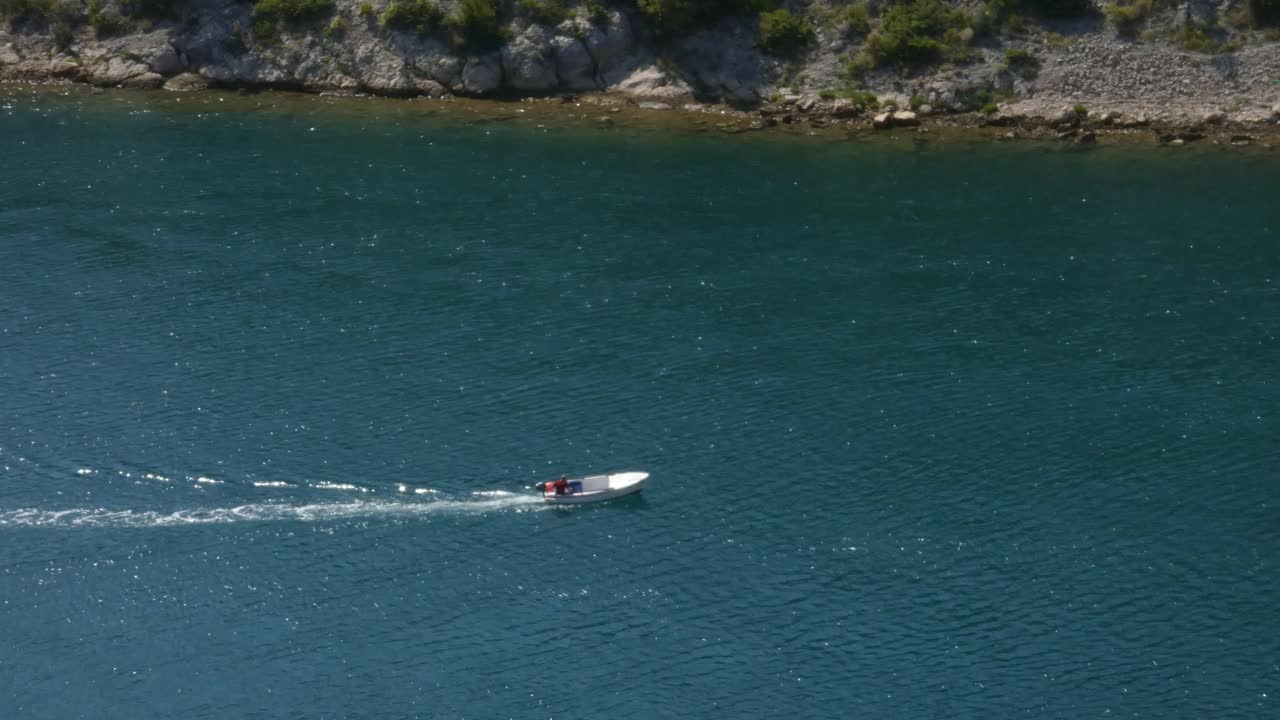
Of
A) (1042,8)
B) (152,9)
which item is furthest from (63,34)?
(1042,8)

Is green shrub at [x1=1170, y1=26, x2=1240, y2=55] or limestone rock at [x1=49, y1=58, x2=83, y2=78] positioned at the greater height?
green shrub at [x1=1170, y1=26, x2=1240, y2=55]

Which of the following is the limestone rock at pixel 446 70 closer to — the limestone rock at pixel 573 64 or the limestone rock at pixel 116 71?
the limestone rock at pixel 573 64

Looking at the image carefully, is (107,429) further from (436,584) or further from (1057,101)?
(1057,101)

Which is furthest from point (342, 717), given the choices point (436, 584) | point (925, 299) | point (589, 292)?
point (925, 299)

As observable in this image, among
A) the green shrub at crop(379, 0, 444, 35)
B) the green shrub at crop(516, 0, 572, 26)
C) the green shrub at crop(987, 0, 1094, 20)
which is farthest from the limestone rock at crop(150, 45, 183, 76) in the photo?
the green shrub at crop(987, 0, 1094, 20)

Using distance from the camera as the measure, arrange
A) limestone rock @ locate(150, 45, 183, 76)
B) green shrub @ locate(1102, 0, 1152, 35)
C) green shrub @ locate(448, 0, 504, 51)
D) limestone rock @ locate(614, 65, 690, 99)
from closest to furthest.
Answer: green shrub @ locate(1102, 0, 1152, 35)
limestone rock @ locate(614, 65, 690, 99)
green shrub @ locate(448, 0, 504, 51)
limestone rock @ locate(150, 45, 183, 76)

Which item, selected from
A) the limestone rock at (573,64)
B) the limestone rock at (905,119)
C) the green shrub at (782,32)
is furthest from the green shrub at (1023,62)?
the limestone rock at (573,64)

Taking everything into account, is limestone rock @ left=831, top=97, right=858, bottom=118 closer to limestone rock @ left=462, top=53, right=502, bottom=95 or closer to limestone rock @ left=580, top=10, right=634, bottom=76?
limestone rock @ left=580, top=10, right=634, bottom=76
